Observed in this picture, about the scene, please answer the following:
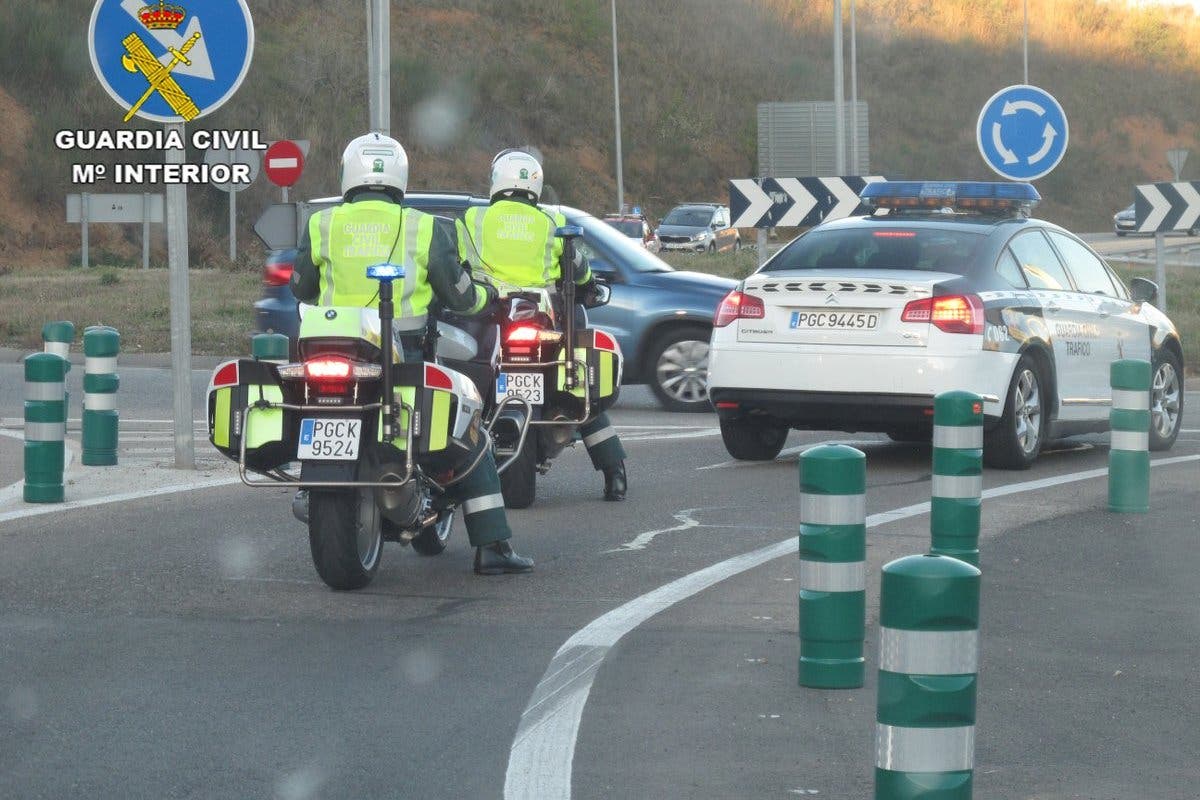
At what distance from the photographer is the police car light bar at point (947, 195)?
44.1 feet

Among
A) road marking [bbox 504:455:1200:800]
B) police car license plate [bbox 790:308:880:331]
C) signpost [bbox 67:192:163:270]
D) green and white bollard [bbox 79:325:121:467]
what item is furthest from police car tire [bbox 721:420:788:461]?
signpost [bbox 67:192:163:270]

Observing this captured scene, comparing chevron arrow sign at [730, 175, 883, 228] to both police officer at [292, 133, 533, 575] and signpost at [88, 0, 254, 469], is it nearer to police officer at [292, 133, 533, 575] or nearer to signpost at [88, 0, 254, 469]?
signpost at [88, 0, 254, 469]

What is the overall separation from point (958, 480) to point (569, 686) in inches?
94.1

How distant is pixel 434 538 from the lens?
9.03 metres

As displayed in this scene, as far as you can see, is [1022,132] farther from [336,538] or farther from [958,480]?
[336,538]

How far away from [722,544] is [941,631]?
581 centimetres

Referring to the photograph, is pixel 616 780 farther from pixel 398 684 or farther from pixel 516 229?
pixel 516 229

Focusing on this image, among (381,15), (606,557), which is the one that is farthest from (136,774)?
(381,15)

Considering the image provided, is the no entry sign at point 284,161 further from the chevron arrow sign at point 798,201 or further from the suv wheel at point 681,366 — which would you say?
the suv wheel at point 681,366

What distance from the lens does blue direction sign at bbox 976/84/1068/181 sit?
58.1 feet

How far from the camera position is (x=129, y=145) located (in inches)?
496

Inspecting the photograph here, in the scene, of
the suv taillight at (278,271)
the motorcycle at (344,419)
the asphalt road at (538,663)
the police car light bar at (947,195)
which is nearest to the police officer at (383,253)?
the motorcycle at (344,419)

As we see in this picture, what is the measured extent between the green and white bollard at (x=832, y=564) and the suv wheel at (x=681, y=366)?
34.4ft

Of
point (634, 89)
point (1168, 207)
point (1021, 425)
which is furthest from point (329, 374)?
point (634, 89)
